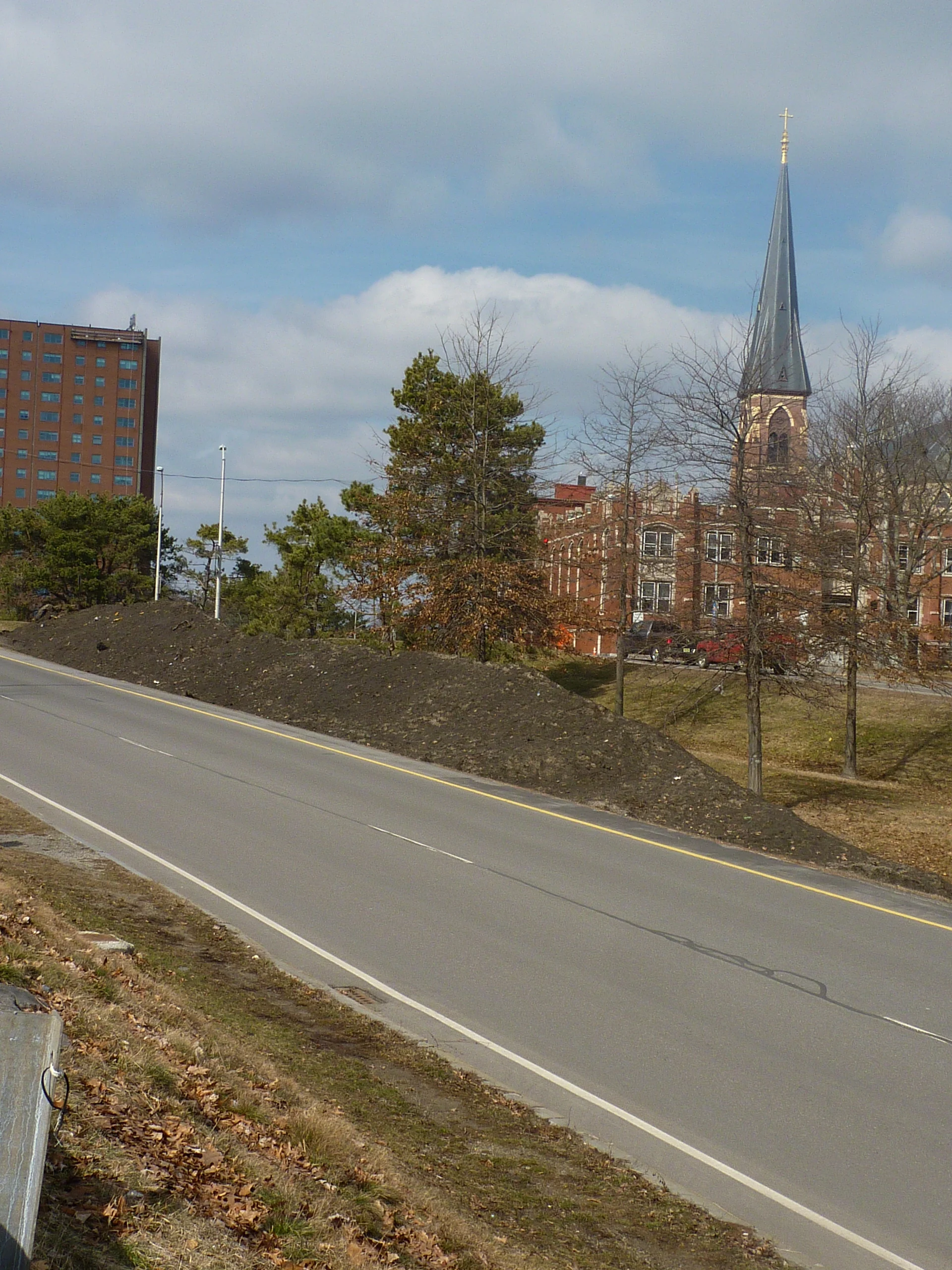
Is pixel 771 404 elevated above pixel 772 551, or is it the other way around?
pixel 771 404

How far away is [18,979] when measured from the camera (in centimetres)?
729


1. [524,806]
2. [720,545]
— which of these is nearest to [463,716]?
[524,806]

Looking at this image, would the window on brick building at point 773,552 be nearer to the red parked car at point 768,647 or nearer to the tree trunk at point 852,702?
the red parked car at point 768,647

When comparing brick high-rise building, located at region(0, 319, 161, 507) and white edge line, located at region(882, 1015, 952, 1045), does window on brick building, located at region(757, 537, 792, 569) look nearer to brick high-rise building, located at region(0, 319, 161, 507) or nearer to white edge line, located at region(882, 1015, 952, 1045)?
white edge line, located at region(882, 1015, 952, 1045)

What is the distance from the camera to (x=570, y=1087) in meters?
8.16

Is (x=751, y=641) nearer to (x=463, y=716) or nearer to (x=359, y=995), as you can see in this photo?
(x=463, y=716)

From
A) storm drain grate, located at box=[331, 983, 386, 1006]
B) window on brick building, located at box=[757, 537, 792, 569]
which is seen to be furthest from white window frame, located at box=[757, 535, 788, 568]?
storm drain grate, located at box=[331, 983, 386, 1006]

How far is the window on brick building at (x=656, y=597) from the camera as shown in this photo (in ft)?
89.2

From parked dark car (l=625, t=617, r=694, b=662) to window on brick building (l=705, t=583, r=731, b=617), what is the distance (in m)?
0.79

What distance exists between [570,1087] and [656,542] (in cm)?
2840

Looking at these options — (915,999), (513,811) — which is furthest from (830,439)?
(915,999)

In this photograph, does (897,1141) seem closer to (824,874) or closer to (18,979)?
(18,979)

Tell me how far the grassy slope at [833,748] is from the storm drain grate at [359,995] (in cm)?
1205

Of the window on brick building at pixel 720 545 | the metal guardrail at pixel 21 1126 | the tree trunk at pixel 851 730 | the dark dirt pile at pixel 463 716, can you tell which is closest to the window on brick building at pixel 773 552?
the window on brick building at pixel 720 545
